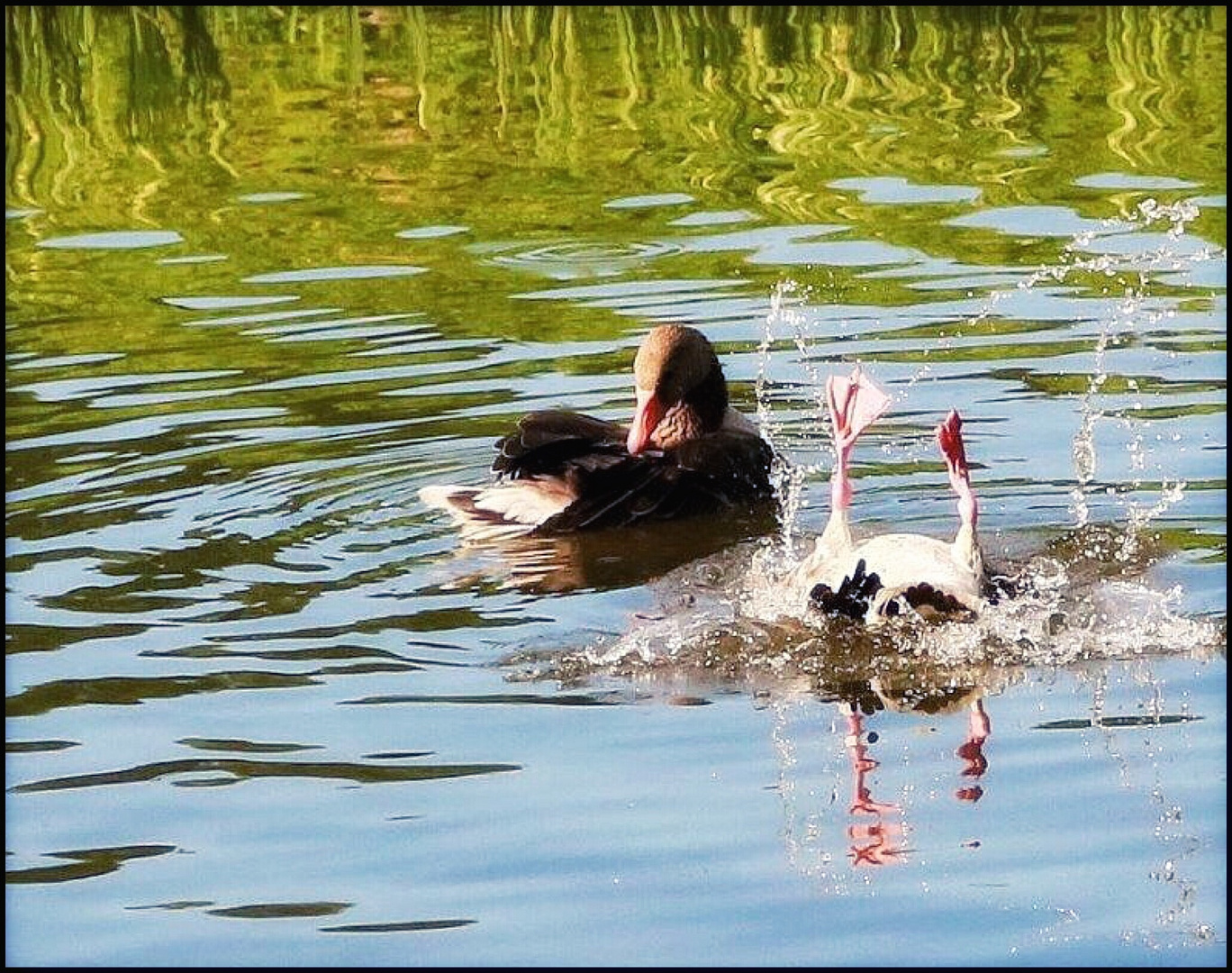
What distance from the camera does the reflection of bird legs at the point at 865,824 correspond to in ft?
19.2

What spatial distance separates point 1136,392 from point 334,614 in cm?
368

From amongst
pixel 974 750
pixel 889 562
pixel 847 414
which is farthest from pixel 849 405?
pixel 974 750

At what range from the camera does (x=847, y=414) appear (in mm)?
7871

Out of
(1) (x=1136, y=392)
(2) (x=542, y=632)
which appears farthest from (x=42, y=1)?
(2) (x=542, y=632)

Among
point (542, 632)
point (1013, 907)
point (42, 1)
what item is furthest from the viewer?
point (42, 1)

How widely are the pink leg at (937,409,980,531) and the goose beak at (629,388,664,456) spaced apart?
2237mm

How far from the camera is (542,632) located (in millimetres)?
7801

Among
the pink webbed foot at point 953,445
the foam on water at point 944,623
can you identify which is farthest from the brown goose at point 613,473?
the pink webbed foot at point 953,445

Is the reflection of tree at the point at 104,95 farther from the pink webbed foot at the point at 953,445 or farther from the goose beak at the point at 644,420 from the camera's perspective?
the pink webbed foot at the point at 953,445

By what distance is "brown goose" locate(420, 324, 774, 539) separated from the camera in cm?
925

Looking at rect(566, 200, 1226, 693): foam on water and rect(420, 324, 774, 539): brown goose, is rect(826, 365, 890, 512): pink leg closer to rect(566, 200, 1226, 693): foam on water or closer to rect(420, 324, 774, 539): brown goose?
rect(566, 200, 1226, 693): foam on water

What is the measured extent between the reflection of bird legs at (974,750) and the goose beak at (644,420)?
9.88 ft

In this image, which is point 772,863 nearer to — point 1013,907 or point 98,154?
point 1013,907

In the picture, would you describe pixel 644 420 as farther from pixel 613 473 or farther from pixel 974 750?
pixel 974 750
